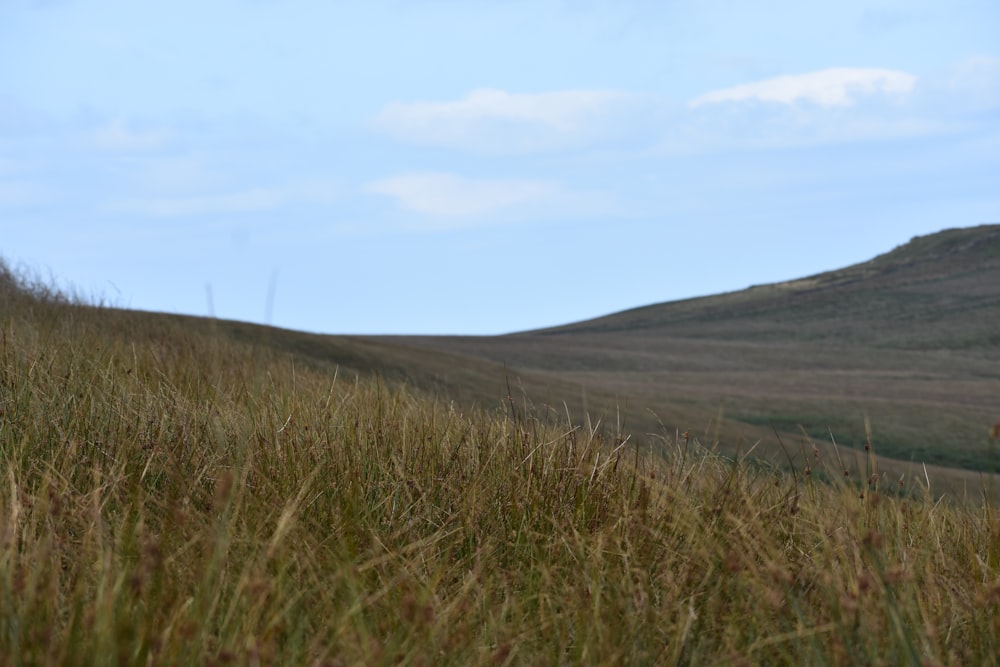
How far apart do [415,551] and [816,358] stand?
105ft

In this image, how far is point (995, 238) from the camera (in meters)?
53.5

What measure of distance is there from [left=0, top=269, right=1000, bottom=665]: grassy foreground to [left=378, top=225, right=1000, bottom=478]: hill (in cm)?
44

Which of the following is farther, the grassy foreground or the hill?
the hill

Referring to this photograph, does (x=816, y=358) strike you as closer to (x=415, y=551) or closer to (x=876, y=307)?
(x=876, y=307)

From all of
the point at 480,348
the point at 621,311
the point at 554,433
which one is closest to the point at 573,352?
the point at 480,348

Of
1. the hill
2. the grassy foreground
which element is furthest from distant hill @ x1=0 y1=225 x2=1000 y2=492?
the grassy foreground

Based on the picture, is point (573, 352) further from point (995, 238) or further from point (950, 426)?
point (995, 238)

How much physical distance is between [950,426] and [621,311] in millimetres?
41853

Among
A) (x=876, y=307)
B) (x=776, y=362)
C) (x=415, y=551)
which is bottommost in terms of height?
(x=415, y=551)

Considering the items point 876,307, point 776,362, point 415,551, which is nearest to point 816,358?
point 776,362

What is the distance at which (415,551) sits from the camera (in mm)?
2771

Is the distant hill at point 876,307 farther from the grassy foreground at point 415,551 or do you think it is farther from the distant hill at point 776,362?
the grassy foreground at point 415,551

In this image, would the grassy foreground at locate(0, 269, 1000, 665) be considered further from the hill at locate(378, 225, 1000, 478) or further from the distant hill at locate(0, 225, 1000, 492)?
the hill at locate(378, 225, 1000, 478)

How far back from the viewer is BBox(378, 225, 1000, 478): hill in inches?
543
